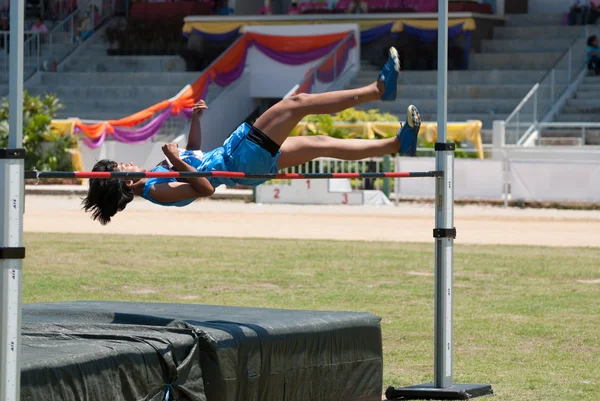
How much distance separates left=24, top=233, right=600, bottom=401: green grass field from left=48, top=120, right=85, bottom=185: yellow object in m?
12.0

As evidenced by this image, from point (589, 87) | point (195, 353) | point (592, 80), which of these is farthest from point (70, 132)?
point (195, 353)

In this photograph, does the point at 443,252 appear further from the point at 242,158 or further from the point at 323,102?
the point at 242,158

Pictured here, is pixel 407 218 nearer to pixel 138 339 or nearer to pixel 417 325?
pixel 417 325

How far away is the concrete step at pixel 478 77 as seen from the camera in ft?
113

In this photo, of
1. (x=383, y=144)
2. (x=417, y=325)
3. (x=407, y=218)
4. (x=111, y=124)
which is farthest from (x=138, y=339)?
(x=111, y=124)

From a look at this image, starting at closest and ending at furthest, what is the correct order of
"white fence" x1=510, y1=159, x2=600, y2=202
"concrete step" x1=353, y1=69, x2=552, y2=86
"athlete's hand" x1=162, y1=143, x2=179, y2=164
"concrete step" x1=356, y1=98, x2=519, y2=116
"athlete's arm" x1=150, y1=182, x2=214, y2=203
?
1. "athlete's hand" x1=162, y1=143, x2=179, y2=164
2. "athlete's arm" x1=150, y1=182, x2=214, y2=203
3. "white fence" x1=510, y1=159, x2=600, y2=202
4. "concrete step" x1=356, y1=98, x2=519, y2=116
5. "concrete step" x1=353, y1=69, x2=552, y2=86

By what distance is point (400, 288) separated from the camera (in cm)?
1401

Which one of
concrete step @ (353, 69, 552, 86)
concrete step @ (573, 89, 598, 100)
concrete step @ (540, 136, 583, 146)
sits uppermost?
concrete step @ (353, 69, 552, 86)

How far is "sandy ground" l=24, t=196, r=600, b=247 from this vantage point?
67.2 ft

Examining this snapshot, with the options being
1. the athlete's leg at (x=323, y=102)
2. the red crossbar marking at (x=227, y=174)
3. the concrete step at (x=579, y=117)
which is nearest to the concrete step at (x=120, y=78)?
the concrete step at (x=579, y=117)

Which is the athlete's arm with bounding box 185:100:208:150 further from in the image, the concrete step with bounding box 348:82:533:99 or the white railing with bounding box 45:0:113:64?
the white railing with bounding box 45:0:113:64

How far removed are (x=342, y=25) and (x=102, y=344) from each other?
31.2 metres

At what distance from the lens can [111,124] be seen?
32.3 m

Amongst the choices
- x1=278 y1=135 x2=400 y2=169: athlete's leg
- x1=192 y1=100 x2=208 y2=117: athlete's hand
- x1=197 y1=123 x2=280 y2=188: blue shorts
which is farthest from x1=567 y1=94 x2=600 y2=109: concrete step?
x1=197 y1=123 x2=280 y2=188: blue shorts
